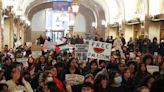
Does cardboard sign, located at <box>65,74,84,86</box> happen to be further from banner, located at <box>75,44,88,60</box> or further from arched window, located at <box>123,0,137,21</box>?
arched window, located at <box>123,0,137,21</box>

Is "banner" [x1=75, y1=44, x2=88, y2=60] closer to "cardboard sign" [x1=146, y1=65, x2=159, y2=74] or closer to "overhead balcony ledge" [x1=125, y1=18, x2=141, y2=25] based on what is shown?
"cardboard sign" [x1=146, y1=65, x2=159, y2=74]

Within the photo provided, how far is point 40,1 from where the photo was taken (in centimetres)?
4566

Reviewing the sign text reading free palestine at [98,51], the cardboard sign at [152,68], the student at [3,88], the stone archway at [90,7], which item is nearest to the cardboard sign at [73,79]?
the student at [3,88]

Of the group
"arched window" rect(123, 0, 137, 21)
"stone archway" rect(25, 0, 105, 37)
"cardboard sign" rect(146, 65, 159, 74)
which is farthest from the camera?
"stone archway" rect(25, 0, 105, 37)

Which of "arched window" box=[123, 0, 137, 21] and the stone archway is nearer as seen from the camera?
"arched window" box=[123, 0, 137, 21]

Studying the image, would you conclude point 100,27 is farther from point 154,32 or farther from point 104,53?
point 104,53

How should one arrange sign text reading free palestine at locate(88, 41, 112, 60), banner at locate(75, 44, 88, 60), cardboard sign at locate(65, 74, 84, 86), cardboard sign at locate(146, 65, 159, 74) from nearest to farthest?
cardboard sign at locate(65, 74, 84, 86)
cardboard sign at locate(146, 65, 159, 74)
sign text reading free palestine at locate(88, 41, 112, 60)
banner at locate(75, 44, 88, 60)

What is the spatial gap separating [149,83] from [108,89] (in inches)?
29.4

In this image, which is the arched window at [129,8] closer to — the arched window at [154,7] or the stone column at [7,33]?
the arched window at [154,7]

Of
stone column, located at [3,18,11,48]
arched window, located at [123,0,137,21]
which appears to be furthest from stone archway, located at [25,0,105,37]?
stone column, located at [3,18,11,48]

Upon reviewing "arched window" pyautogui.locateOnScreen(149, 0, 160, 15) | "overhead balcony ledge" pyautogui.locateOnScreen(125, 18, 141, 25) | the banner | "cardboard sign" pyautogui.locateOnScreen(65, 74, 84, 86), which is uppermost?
"arched window" pyautogui.locateOnScreen(149, 0, 160, 15)

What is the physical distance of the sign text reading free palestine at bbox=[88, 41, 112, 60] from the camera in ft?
36.9

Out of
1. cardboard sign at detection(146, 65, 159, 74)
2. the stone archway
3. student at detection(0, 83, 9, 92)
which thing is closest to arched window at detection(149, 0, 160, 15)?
cardboard sign at detection(146, 65, 159, 74)

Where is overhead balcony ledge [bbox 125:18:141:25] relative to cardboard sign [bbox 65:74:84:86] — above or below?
above
